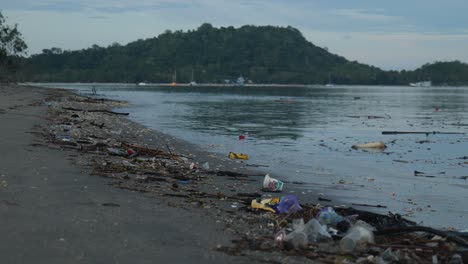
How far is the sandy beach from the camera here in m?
6.33

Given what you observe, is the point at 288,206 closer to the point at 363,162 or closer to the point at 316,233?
the point at 316,233

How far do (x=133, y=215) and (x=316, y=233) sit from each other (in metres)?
2.59

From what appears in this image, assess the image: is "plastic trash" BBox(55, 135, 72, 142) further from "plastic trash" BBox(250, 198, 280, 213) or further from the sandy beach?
"plastic trash" BBox(250, 198, 280, 213)

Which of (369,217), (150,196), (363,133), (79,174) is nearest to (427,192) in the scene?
(369,217)

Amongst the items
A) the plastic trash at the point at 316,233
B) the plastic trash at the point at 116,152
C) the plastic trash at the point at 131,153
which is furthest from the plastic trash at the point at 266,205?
the plastic trash at the point at 116,152

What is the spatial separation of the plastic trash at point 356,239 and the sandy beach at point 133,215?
13cm

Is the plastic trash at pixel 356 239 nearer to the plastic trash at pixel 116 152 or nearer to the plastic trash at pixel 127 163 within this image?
the plastic trash at pixel 127 163

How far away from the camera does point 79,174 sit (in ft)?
36.7

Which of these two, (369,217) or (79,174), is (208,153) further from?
(369,217)

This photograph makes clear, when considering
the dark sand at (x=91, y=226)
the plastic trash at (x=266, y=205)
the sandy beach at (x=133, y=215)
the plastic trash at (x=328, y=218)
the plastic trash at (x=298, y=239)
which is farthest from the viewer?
the plastic trash at (x=266, y=205)

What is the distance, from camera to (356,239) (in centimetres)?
701

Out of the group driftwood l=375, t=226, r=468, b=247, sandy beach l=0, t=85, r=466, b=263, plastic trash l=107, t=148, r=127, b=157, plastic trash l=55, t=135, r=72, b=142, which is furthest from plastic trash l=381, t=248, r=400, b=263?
plastic trash l=55, t=135, r=72, b=142

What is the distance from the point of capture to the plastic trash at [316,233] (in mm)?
7203

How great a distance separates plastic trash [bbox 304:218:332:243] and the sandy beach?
153mm
